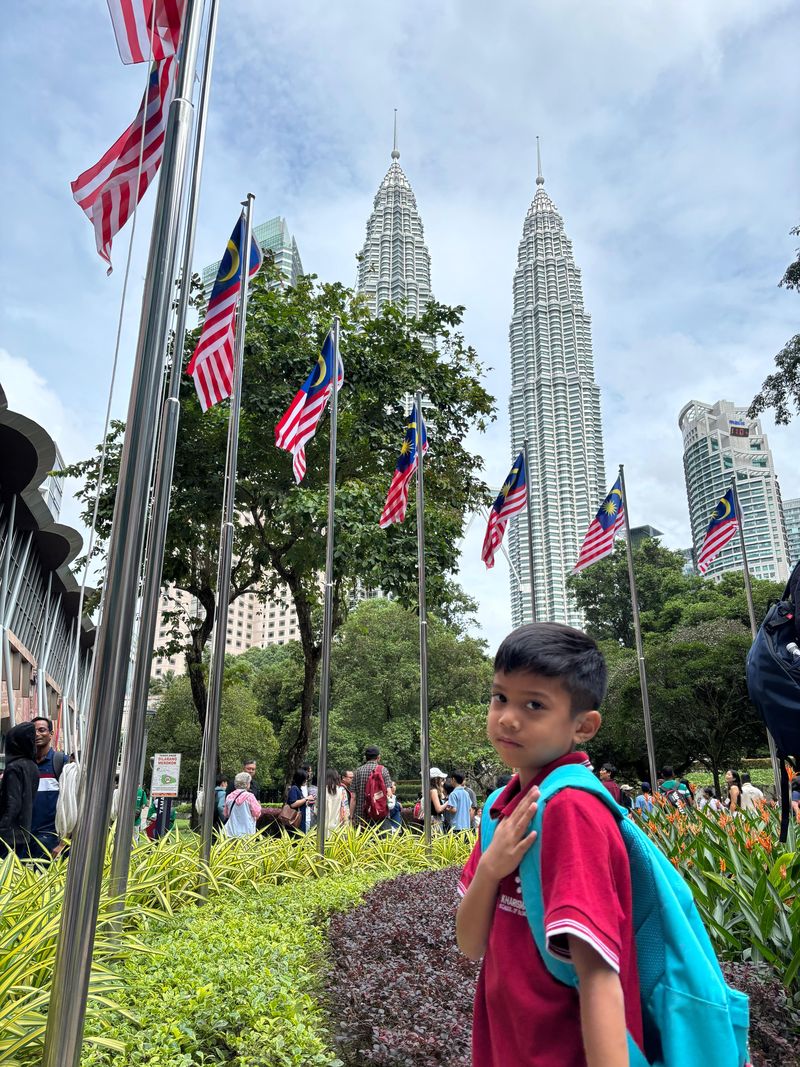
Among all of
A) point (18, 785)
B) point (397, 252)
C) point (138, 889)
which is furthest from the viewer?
point (397, 252)

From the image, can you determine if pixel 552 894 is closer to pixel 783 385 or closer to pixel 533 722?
pixel 533 722

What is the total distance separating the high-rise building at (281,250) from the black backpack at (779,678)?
16896mm

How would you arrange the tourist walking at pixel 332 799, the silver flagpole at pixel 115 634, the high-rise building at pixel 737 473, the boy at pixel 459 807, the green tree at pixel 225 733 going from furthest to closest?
the green tree at pixel 225 733, the high-rise building at pixel 737 473, the boy at pixel 459 807, the tourist walking at pixel 332 799, the silver flagpole at pixel 115 634

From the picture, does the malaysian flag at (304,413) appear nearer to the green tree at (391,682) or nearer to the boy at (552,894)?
the boy at (552,894)

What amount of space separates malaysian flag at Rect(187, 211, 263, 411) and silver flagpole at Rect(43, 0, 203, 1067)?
503 cm

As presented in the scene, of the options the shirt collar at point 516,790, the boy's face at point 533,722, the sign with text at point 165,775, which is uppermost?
the sign with text at point 165,775

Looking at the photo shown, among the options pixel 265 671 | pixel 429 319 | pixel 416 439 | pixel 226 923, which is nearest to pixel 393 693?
pixel 265 671

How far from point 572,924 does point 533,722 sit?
→ 0.45 meters

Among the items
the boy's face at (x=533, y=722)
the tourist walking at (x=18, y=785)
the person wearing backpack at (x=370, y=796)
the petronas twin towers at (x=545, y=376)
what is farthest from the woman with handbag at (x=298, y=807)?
the petronas twin towers at (x=545, y=376)

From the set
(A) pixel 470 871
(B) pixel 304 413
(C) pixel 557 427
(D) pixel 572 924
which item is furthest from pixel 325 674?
(C) pixel 557 427

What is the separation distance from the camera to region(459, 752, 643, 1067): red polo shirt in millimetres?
1464

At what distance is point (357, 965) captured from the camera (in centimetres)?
495

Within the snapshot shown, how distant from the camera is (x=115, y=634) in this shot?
3.16m

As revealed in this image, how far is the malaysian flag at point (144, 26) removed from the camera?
15.0 feet
